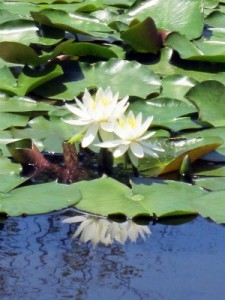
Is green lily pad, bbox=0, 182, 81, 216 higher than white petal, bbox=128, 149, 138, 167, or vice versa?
white petal, bbox=128, 149, 138, 167

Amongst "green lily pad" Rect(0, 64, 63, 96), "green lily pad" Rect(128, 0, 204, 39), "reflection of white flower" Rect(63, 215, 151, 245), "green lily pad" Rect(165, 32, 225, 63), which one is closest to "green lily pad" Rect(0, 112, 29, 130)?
"green lily pad" Rect(0, 64, 63, 96)

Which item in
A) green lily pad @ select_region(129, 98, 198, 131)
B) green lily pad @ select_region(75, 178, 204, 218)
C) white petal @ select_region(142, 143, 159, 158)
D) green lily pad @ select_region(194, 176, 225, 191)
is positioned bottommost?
green lily pad @ select_region(129, 98, 198, 131)

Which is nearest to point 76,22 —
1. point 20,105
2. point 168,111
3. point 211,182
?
point 20,105

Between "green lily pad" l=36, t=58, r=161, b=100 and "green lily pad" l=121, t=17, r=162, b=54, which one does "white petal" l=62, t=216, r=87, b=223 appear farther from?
"green lily pad" l=121, t=17, r=162, b=54

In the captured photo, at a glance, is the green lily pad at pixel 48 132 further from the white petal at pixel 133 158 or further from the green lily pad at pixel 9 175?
the white petal at pixel 133 158

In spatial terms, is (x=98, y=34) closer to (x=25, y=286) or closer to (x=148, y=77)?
(x=148, y=77)

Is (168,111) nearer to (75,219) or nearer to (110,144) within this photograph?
(110,144)
